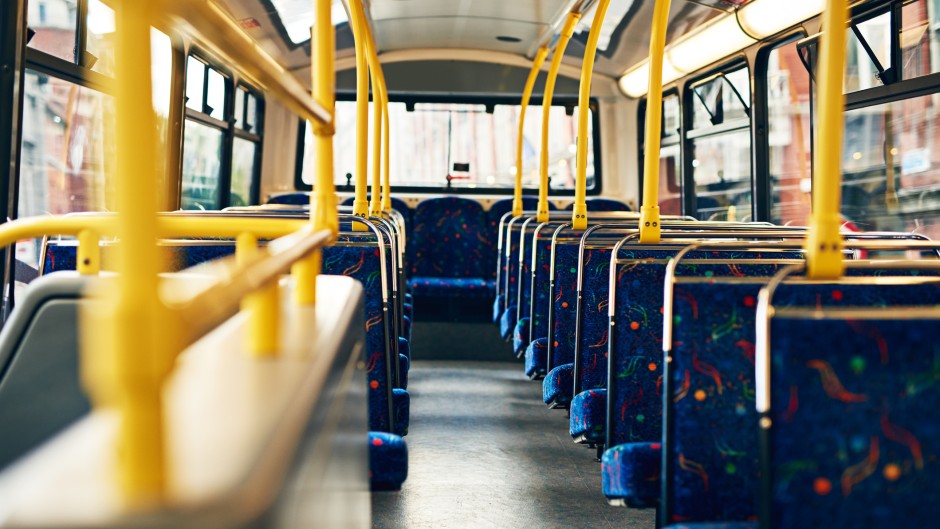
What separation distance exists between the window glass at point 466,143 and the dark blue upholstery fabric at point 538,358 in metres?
3.74

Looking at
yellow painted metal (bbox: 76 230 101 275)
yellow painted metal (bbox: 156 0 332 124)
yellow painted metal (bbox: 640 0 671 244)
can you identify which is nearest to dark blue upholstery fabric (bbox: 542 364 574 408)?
yellow painted metal (bbox: 640 0 671 244)

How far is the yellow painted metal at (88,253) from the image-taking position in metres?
1.52

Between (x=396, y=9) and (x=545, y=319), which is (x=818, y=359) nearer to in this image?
(x=545, y=319)

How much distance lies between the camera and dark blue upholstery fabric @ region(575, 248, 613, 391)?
2.90 m

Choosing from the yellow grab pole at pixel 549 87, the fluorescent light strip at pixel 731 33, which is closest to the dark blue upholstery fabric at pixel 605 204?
the fluorescent light strip at pixel 731 33

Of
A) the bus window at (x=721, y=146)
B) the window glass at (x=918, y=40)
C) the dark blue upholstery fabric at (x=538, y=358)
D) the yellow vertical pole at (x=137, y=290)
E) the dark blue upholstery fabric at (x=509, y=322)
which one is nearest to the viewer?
the yellow vertical pole at (x=137, y=290)

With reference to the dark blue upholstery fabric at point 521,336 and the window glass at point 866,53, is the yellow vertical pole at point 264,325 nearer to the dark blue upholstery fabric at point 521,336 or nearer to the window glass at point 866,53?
the dark blue upholstery fabric at point 521,336

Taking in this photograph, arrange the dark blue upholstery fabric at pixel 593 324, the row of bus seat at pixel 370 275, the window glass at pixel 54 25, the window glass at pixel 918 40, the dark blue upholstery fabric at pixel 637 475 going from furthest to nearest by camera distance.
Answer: the window glass at pixel 918 40
the dark blue upholstery fabric at pixel 593 324
the window glass at pixel 54 25
the row of bus seat at pixel 370 275
the dark blue upholstery fabric at pixel 637 475

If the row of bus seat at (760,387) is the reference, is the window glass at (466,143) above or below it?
above

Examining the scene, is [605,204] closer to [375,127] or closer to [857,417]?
[375,127]

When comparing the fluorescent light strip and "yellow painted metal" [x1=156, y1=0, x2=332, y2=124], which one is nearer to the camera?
"yellow painted metal" [x1=156, y1=0, x2=332, y2=124]

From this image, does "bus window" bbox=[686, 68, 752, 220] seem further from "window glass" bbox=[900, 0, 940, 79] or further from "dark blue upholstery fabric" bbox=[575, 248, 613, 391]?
"dark blue upholstery fabric" bbox=[575, 248, 613, 391]

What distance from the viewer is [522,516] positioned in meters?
3.01

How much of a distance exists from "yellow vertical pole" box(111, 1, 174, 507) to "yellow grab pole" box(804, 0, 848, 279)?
1.35 meters
